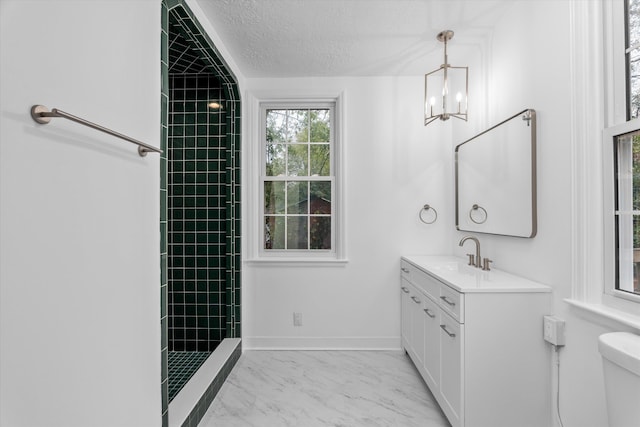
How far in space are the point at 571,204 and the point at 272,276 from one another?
7.50 feet

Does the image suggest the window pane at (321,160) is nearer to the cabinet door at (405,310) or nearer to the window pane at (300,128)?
the window pane at (300,128)

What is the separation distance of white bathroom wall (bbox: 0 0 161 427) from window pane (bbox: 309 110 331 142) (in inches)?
72.2

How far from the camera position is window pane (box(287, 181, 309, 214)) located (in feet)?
10.5

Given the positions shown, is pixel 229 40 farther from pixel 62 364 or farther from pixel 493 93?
pixel 62 364

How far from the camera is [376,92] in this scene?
3.06 meters

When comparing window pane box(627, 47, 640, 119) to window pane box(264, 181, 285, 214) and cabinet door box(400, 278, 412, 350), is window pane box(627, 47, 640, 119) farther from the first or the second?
window pane box(264, 181, 285, 214)

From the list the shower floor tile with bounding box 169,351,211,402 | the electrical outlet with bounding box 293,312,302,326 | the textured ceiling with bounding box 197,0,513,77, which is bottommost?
the shower floor tile with bounding box 169,351,211,402

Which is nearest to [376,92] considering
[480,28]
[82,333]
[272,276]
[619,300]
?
[480,28]

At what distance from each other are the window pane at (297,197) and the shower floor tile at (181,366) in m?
1.48

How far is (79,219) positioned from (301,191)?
2251 mm

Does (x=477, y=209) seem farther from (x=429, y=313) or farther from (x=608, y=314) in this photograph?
(x=608, y=314)

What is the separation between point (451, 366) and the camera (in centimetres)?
182

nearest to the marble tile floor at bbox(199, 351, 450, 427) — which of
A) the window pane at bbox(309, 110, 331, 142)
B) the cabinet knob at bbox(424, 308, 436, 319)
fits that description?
the cabinet knob at bbox(424, 308, 436, 319)

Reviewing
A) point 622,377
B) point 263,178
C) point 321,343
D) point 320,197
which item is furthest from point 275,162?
point 622,377
